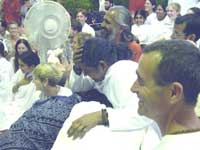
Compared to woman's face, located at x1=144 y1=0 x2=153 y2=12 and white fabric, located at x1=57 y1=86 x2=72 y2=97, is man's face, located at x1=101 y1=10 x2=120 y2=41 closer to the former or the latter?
white fabric, located at x1=57 y1=86 x2=72 y2=97

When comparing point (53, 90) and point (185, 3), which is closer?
point (53, 90)

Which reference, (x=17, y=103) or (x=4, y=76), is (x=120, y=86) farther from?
(x=4, y=76)

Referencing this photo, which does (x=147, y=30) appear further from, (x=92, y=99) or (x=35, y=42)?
(x=92, y=99)

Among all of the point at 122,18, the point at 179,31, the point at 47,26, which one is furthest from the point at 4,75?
the point at 179,31

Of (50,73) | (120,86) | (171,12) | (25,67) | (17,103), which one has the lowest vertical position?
(17,103)

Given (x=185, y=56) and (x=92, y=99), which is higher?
(x=185, y=56)

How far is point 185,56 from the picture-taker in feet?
4.56

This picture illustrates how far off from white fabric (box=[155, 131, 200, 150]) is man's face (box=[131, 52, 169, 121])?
8 centimetres

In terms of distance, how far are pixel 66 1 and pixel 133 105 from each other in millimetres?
7228

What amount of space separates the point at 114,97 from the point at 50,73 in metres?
0.79

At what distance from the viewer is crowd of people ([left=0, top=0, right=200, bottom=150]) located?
4.49ft

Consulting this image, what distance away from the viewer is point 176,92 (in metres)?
1.37

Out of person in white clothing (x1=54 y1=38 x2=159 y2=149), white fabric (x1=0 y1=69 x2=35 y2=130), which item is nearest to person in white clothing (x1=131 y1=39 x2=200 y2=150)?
person in white clothing (x1=54 y1=38 x2=159 y2=149)

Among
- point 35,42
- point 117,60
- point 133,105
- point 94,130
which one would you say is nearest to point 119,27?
point 117,60
